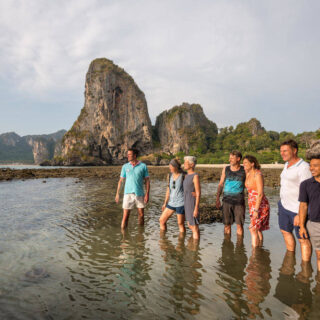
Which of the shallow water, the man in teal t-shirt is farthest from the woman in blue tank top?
the man in teal t-shirt

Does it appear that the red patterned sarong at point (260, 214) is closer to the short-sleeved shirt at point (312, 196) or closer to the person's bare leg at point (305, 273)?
the person's bare leg at point (305, 273)

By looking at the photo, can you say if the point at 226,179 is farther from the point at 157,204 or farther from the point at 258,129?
the point at 258,129

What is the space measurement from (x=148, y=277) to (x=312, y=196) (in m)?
3.06

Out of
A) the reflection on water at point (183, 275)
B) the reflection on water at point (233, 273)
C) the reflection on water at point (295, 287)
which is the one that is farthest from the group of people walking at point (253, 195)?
the reflection on water at point (183, 275)

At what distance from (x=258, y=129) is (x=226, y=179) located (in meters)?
148

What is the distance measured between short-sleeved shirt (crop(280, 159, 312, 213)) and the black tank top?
116cm

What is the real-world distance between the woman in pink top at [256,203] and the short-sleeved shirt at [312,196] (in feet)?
4.53

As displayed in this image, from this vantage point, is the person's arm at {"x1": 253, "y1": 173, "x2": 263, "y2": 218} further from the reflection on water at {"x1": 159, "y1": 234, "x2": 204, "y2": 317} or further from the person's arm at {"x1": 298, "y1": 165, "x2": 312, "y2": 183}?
the reflection on water at {"x1": 159, "y1": 234, "x2": 204, "y2": 317}

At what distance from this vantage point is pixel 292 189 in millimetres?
4230

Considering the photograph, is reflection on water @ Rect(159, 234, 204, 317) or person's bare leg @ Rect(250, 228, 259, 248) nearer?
reflection on water @ Rect(159, 234, 204, 317)

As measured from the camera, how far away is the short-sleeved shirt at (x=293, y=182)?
4048 millimetres

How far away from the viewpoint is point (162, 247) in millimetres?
5293

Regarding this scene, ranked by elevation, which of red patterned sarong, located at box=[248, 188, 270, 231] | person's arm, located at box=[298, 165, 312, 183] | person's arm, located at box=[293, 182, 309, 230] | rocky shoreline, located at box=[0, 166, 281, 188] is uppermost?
person's arm, located at box=[298, 165, 312, 183]

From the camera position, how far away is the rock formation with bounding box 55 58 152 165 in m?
132
